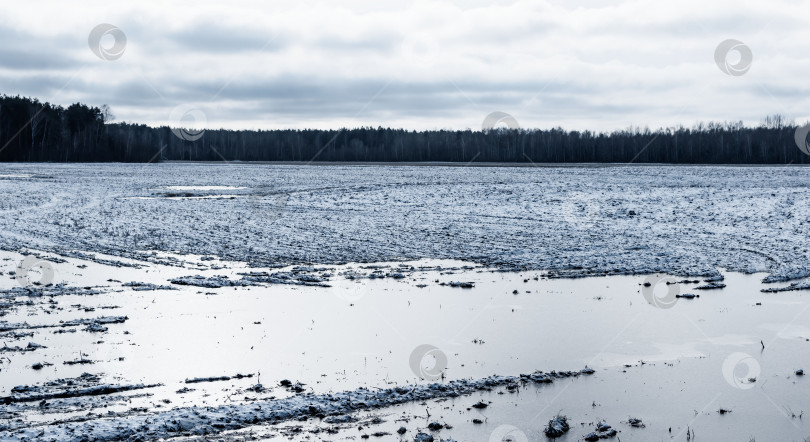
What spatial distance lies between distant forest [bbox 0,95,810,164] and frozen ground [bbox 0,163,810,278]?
231ft

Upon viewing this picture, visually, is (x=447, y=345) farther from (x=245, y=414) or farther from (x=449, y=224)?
(x=449, y=224)

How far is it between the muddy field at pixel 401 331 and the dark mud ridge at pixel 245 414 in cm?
3

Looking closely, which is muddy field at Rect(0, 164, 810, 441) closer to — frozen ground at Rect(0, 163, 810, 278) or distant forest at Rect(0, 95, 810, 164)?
frozen ground at Rect(0, 163, 810, 278)

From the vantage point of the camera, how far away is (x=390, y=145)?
17850 cm

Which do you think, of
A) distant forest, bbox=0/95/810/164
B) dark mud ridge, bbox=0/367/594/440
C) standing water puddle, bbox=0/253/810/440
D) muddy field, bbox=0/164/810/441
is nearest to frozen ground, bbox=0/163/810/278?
muddy field, bbox=0/164/810/441

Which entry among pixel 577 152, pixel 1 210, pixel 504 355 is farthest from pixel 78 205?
pixel 577 152

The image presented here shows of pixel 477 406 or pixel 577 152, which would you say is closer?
pixel 477 406

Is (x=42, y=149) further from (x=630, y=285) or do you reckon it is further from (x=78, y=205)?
(x=630, y=285)

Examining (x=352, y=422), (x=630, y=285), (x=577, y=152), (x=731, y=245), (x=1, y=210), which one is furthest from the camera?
(x=577, y=152)

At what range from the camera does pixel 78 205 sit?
36.4 meters

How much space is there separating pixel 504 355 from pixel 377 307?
12.9 ft

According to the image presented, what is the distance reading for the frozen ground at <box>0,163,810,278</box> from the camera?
2105 cm

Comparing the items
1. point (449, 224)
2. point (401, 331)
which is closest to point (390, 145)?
point (449, 224)

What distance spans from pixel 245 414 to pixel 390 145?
17111 centimetres
